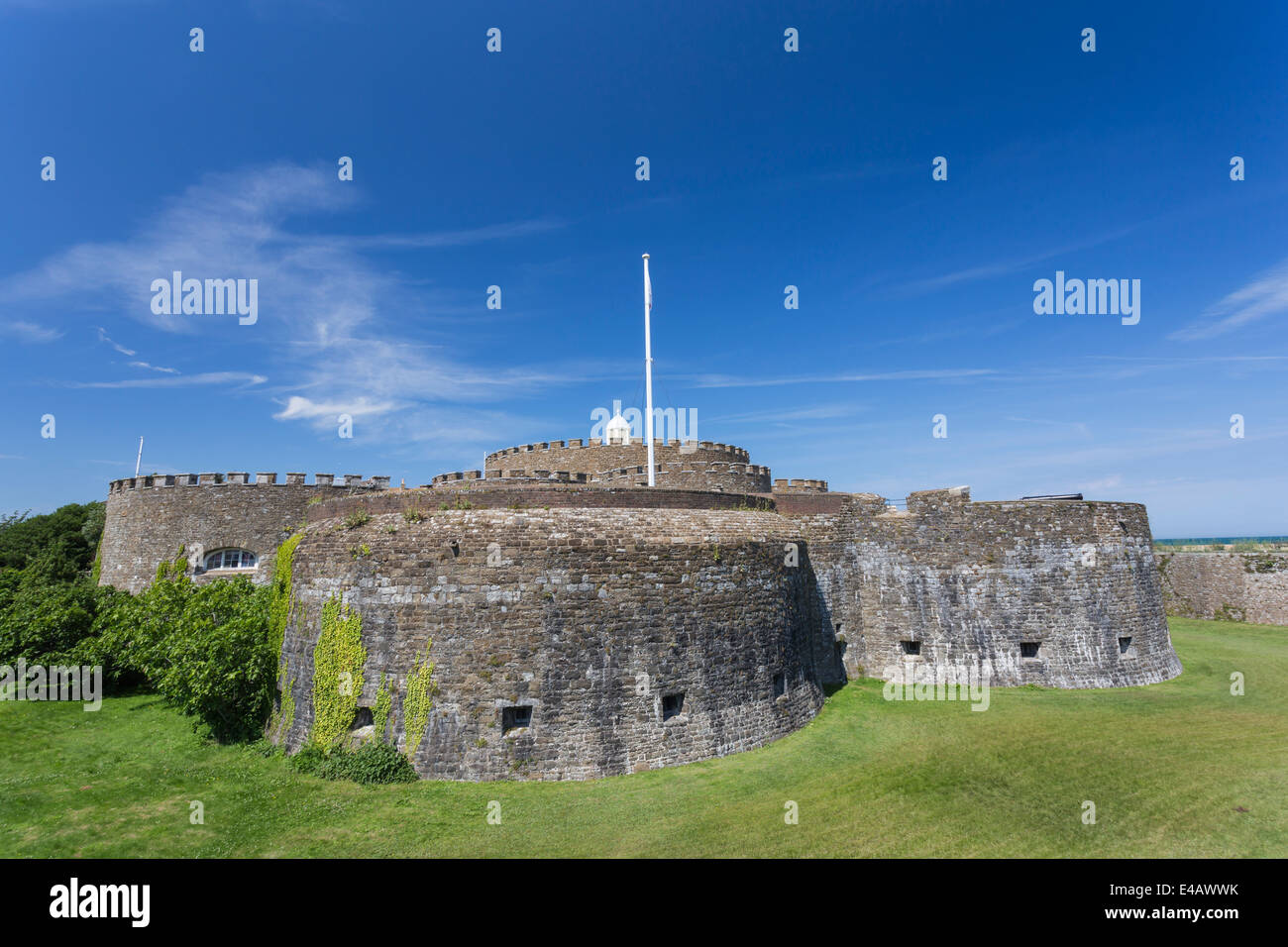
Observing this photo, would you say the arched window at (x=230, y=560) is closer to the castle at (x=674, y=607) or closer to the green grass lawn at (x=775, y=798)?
the green grass lawn at (x=775, y=798)

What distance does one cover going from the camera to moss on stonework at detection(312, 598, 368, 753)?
44.0 ft

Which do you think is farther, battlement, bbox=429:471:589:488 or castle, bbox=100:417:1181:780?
battlement, bbox=429:471:589:488

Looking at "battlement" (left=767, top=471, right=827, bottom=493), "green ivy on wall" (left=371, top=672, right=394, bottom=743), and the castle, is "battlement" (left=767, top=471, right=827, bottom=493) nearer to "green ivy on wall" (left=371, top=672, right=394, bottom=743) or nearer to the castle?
the castle

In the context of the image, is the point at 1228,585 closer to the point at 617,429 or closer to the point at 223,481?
the point at 617,429

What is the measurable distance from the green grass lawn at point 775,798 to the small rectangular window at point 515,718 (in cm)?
121

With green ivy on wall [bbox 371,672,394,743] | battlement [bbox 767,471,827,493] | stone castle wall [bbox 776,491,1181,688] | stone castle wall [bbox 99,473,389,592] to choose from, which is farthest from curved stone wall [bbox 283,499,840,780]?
stone castle wall [bbox 99,473,389,592]

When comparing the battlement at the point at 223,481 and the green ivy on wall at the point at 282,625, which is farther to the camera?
the battlement at the point at 223,481

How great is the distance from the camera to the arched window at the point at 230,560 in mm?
26500

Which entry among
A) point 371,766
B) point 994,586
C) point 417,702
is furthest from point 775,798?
point 994,586

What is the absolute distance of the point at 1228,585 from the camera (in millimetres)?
32969

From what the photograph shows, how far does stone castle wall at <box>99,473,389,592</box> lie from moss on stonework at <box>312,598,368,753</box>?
586 inches

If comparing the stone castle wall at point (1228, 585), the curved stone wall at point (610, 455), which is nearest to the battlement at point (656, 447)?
the curved stone wall at point (610, 455)

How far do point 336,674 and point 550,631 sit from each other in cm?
534

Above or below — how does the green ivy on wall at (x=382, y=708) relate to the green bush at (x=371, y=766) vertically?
above
